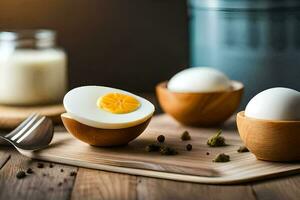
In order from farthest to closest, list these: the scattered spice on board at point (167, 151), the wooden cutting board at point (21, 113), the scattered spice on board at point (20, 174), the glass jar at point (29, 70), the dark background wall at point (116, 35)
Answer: the dark background wall at point (116, 35) < the glass jar at point (29, 70) < the wooden cutting board at point (21, 113) < the scattered spice on board at point (167, 151) < the scattered spice on board at point (20, 174)

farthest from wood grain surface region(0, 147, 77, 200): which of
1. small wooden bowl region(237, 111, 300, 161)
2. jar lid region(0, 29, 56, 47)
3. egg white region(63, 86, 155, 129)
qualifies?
jar lid region(0, 29, 56, 47)

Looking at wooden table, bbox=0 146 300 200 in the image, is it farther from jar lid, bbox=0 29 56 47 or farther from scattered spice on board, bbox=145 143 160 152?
jar lid, bbox=0 29 56 47

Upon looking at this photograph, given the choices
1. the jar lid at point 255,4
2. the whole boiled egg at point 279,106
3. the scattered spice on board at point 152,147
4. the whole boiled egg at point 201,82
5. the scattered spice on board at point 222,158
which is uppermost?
the jar lid at point 255,4

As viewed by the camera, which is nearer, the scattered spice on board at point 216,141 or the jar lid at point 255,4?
the scattered spice on board at point 216,141

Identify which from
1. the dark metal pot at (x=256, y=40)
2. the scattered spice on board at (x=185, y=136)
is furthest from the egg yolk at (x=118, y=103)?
the dark metal pot at (x=256, y=40)

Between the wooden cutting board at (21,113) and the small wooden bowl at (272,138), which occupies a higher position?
the small wooden bowl at (272,138)

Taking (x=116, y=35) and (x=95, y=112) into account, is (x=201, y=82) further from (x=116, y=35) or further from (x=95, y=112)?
(x=116, y=35)

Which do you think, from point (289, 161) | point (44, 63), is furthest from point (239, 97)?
point (44, 63)

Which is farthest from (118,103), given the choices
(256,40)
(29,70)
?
(256,40)

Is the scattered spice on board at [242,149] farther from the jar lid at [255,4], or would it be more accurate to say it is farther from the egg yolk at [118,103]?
the jar lid at [255,4]

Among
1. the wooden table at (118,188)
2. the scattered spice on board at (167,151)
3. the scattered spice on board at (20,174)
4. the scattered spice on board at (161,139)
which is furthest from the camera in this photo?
the scattered spice on board at (161,139)
